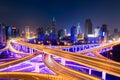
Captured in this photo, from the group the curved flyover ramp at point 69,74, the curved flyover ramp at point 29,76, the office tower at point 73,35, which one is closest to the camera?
the curved flyover ramp at point 69,74

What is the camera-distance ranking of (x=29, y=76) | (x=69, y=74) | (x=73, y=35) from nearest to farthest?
(x=69, y=74) < (x=29, y=76) < (x=73, y=35)

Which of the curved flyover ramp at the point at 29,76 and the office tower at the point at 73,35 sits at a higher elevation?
the office tower at the point at 73,35

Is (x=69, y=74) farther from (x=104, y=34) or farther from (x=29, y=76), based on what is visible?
(x=104, y=34)

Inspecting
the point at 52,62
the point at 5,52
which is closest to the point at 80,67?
the point at 52,62

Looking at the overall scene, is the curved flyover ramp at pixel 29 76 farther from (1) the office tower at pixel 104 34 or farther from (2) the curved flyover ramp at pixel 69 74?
(1) the office tower at pixel 104 34

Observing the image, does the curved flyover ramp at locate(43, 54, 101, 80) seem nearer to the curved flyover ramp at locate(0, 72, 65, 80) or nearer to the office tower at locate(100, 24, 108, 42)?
the curved flyover ramp at locate(0, 72, 65, 80)

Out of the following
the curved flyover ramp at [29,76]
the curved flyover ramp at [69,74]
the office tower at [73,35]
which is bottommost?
the curved flyover ramp at [29,76]

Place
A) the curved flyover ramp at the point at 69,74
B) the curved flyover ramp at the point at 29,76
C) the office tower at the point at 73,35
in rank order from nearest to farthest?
the curved flyover ramp at the point at 69,74, the curved flyover ramp at the point at 29,76, the office tower at the point at 73,35

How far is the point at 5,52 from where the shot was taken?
70.9m

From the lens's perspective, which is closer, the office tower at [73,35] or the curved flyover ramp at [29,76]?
the curved flyover ramp at [29,76]

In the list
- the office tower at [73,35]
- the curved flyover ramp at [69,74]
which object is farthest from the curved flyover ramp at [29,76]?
the office tower at [73,35]

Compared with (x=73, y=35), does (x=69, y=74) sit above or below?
below

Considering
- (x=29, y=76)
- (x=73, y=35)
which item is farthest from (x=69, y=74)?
(x=73, y=35)

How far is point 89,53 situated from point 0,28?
69.2 metres
